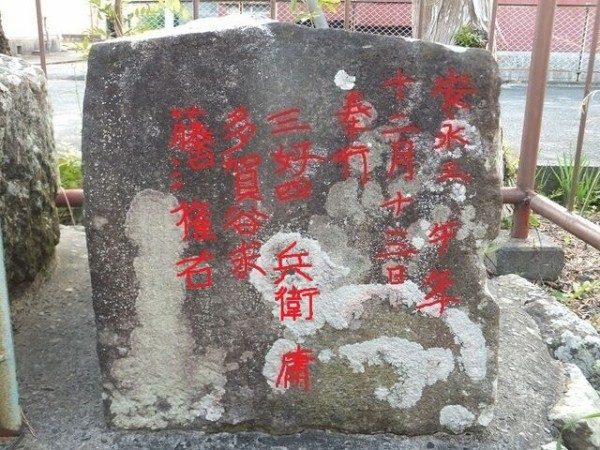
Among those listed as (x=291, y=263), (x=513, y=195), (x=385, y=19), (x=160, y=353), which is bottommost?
(x=160, y=353)

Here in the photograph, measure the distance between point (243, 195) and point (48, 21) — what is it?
11.5 metres

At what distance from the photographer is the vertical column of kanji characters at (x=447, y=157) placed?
1.34 meters

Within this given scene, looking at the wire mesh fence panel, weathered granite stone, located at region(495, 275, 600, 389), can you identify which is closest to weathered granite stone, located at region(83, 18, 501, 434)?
weathered granite stone, located at region(495, 275, 600, 389)

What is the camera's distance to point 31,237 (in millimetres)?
1903

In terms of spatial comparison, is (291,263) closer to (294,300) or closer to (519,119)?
(294,300)

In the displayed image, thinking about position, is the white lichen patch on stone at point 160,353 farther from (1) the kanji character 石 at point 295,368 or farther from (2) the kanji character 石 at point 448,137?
(2) the kanji character 石 at point 448,137

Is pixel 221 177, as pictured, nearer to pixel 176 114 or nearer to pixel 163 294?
pixel 176 114

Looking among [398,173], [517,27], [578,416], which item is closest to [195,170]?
[398,173]

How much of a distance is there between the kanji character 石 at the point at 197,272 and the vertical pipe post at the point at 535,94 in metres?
1.56

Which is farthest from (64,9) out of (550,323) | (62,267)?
(550,323)

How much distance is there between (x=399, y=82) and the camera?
1343 mm

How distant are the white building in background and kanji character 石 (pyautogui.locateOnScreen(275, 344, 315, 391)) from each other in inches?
407

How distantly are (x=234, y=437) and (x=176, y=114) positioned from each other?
729 mm

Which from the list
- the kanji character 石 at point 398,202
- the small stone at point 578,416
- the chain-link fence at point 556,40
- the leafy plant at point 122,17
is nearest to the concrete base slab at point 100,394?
the small stone at point 578,416
